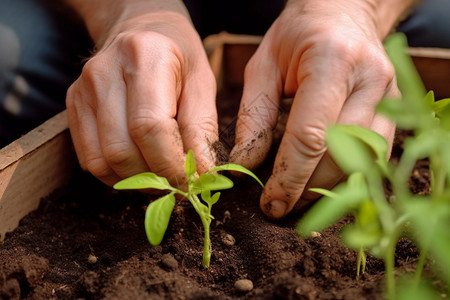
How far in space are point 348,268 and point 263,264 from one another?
7.7 inches

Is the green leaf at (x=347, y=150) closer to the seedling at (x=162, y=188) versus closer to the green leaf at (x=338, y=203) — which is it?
the green leaf at (x=338, y=203)

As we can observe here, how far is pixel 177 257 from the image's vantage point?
1.12 m

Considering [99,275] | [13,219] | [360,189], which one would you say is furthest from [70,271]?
[360,189]

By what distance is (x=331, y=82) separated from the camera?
112cm

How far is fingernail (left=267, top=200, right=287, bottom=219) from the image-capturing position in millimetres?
1175

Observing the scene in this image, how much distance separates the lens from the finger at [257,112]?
127cm

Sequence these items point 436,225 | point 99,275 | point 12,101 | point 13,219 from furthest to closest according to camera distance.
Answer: point 12,101
point 13,219
point 99,275
point 436,225

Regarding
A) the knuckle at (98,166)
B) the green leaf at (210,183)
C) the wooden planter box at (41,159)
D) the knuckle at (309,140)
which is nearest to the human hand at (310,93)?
Answer: the knuckle at (309,140)

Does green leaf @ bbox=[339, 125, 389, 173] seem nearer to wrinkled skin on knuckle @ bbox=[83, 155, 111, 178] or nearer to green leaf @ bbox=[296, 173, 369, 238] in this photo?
green leaf @ bbox=[296, 173, 369, 238]

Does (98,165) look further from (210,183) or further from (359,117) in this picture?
(359,117)

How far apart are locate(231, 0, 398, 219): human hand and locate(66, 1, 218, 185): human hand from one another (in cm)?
14

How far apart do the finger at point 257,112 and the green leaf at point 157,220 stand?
427 millimetres

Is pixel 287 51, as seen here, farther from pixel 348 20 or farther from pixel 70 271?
pixel 70 271

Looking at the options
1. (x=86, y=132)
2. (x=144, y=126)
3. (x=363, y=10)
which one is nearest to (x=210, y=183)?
(x=144, y=126)
